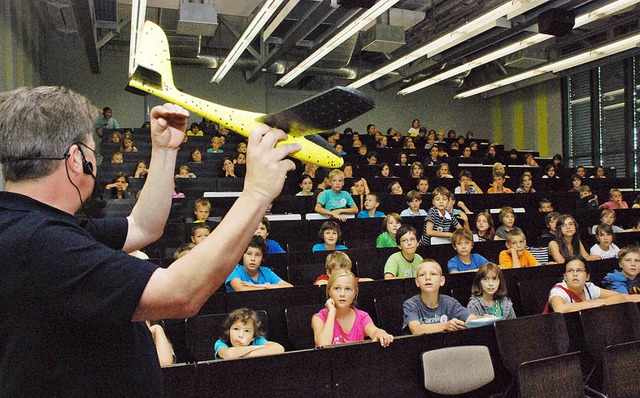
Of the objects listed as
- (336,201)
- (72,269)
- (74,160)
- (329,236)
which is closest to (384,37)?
(336,201)

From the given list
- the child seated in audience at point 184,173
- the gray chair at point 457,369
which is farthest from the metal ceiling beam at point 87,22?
the gray chair at point 457,369

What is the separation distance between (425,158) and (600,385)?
6.53m

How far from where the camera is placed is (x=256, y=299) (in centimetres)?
346

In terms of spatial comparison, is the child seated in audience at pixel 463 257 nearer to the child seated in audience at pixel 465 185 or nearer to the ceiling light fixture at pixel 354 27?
the child seated in audience at pixel 465 185

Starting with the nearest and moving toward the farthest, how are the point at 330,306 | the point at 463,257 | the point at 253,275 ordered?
the point at 330,306 → the point at 253,275 → the point at 463,257

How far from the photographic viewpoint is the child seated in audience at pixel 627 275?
13.6 ft

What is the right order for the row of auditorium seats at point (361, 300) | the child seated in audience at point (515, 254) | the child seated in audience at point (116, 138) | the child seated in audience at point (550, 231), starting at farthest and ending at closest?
the child seated in audience at point (116, 138), the child seated in audience at point (550, 231), the child seated in audience at point (515, 254), the row of auditorium seats at point (361, 300)

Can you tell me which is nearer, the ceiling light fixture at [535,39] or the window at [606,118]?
the ceiling light fixture at [535,39]

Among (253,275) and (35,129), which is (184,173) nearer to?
(253,275)

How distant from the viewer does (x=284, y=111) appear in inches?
29.8

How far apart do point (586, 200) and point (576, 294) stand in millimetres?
4044

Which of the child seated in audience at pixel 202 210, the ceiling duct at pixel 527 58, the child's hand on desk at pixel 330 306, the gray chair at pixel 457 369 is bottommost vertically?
the gray chair at pixel 457 369

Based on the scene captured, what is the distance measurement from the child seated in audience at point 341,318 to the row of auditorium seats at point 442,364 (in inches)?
10.8

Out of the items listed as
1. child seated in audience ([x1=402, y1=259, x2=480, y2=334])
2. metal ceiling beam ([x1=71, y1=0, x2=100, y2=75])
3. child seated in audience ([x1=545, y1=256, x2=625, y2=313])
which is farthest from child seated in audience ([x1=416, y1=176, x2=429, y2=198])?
metal ceiling beam ([x1=71, y1=0, x2=100, y2=75])
